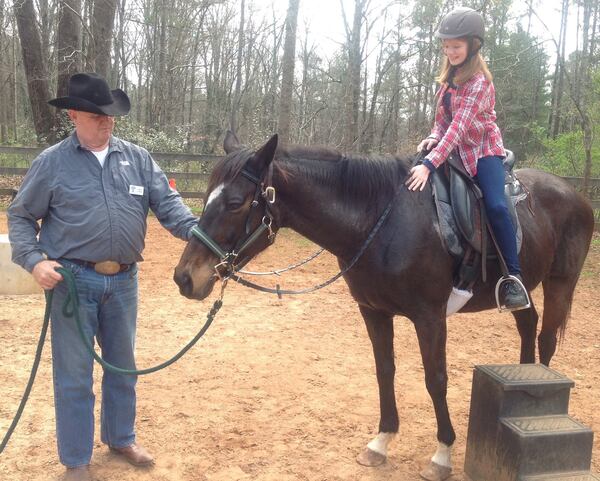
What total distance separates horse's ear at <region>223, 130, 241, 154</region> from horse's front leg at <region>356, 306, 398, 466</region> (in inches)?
52.2

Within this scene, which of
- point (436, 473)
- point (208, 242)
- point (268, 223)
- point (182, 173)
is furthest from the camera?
point (182, 173)

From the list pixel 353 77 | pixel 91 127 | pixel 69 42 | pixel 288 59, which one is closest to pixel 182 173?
pixel 288 59

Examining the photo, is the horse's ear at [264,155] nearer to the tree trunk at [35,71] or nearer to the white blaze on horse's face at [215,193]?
the white blaze on horse's face at [215,193]

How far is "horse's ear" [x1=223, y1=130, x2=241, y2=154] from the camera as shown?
273 cm

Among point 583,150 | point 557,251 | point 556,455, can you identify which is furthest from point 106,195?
point 583,150

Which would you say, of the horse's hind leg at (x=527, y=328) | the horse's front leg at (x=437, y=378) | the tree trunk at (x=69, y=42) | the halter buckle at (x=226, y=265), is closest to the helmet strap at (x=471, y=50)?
the horse's front leg at (x=437, y=378)

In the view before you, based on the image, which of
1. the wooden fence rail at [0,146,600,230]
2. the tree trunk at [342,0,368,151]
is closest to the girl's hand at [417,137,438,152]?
the wooden fence rail at [0,146,600,230]

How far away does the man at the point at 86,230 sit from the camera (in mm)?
2637

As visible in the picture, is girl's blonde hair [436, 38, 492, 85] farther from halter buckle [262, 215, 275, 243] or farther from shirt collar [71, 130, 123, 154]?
shirt collar [71, 130, 123, 154]

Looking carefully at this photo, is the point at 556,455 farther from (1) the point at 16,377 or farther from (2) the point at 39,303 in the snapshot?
(2) the point at 39,303

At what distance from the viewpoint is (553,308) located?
13.4 feet

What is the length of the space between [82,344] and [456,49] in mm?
2752

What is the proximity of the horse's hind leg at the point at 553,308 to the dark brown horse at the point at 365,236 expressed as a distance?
23.6 inches

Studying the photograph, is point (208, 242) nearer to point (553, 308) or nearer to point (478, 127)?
point (478, 127)
